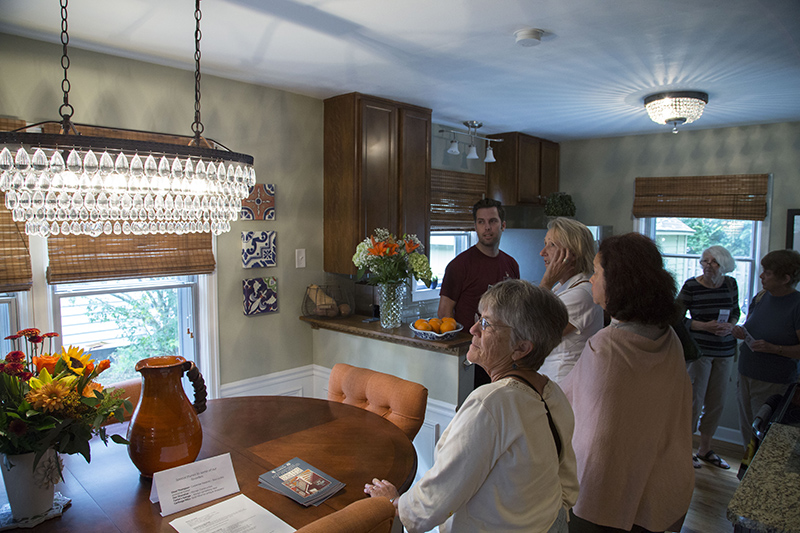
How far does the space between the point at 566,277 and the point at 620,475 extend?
2.71ft

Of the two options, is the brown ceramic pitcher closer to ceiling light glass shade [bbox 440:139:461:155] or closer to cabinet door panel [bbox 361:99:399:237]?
cabinet door panel [bbox 361:99:399:237]

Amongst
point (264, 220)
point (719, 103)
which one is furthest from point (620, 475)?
point (719, 103)

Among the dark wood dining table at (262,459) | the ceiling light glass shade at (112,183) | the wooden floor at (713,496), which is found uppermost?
the ceiling light glass shade at (112,183)

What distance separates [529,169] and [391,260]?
7.58 feet

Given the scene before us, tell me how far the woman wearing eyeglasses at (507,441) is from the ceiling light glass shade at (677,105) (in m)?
2.67

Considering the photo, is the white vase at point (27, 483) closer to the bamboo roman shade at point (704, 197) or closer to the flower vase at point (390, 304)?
the flower vase at point (390, 304)

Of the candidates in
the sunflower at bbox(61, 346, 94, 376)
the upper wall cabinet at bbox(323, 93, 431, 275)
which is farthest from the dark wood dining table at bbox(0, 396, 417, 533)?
the upper wall cabinet at bbox(323, 93, 431, 275)

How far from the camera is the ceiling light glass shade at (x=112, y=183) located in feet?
4.67

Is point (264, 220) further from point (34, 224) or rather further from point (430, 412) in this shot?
point (34, 224)

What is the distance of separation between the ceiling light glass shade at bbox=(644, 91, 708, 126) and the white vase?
358cm

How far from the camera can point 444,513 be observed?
1211 mm

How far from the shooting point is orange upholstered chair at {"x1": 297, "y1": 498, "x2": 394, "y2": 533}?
3.70 ft

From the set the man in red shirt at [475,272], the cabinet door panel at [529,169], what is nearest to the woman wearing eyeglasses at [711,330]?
the man in red shirt at [475,272]

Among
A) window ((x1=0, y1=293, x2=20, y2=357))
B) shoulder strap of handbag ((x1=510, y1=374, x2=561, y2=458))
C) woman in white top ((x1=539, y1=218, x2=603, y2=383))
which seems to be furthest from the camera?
window ((x1=0, y1=293, x2=20, y2=357))
